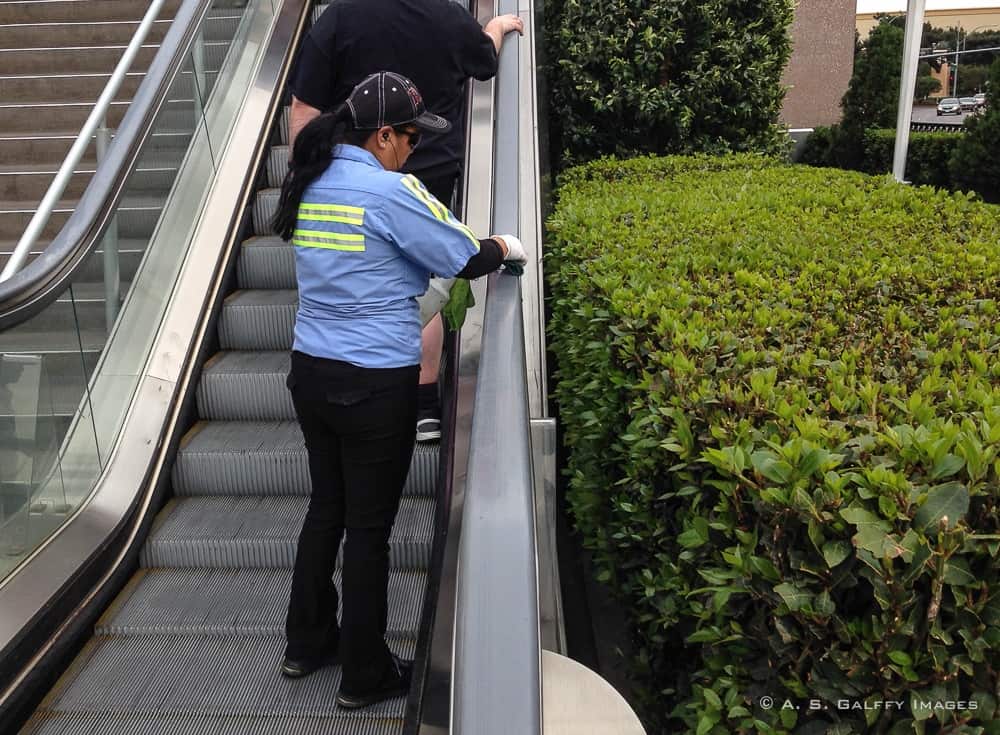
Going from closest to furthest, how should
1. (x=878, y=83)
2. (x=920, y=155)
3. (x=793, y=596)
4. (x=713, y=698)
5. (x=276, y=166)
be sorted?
(x=793, y=596) < (x=713, y=698) < (x=276, y=166) < (x=920, y=155) < (x=878, y=83)

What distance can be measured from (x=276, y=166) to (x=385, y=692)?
3.78 meters

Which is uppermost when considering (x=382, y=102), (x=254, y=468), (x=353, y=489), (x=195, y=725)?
(x=382, y=102)

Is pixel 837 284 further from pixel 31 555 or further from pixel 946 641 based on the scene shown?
pixel 31 555

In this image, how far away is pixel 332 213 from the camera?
2402 millimetres

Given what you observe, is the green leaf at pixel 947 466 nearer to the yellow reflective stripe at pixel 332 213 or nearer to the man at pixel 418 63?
the yellow reflective stripe at pixel 332 213

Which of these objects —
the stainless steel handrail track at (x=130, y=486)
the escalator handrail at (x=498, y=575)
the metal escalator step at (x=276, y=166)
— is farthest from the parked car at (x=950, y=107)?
the escalator handrail at (x=498, y=575)

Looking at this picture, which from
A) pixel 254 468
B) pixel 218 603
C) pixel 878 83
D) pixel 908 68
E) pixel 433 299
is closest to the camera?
pixel 433 299

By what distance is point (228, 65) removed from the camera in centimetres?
564

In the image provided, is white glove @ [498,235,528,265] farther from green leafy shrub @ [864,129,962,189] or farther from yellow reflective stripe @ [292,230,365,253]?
green leafy shrub @ [864,129,962,189]

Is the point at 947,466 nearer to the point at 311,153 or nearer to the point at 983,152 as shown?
the point at 311,153

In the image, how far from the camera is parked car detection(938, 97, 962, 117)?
34656 mm

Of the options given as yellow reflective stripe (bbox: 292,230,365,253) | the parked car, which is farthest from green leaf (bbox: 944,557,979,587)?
the parked car

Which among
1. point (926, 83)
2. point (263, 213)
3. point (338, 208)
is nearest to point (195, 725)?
point (338, 208)

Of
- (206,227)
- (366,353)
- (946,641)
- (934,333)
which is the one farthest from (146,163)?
(946,641)
